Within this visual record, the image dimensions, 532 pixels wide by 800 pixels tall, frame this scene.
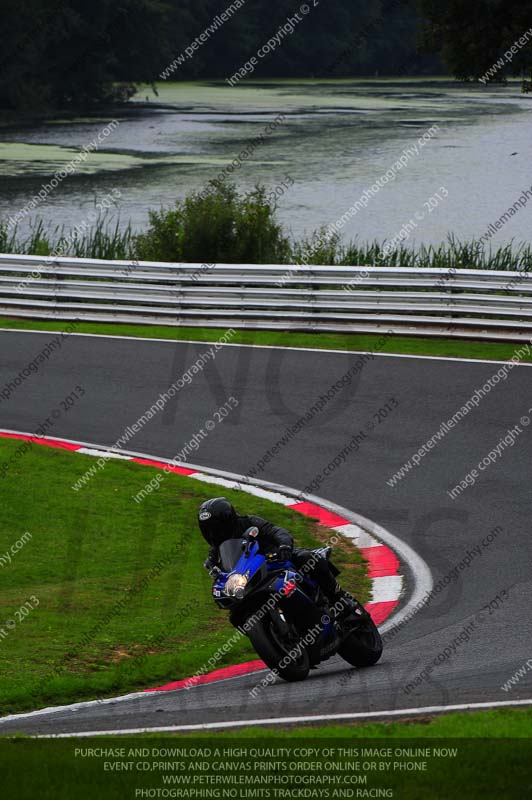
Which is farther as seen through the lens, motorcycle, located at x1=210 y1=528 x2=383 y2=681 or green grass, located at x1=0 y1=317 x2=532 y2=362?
green grass, located at x1=0 y1=317 x2=532 y2=362

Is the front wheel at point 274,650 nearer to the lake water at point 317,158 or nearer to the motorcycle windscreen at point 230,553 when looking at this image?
the motorcycle windscreen at point 230,553

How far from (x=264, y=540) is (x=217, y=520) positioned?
405 mm

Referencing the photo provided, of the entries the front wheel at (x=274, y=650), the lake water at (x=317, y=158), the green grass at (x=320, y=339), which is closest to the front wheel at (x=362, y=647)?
the front wheel at (x=274, y=650)

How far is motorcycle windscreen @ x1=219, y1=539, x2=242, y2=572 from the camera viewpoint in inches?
293

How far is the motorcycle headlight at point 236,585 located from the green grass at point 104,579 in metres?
1.27

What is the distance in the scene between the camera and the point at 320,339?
18328mm

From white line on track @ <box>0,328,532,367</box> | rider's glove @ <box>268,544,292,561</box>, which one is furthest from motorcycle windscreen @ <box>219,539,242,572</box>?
white line on track @ <box>0,328,532,367</box>

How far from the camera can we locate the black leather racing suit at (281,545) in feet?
25.1

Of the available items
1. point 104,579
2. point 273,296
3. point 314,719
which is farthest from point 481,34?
point 314,719

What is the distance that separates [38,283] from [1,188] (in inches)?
912
